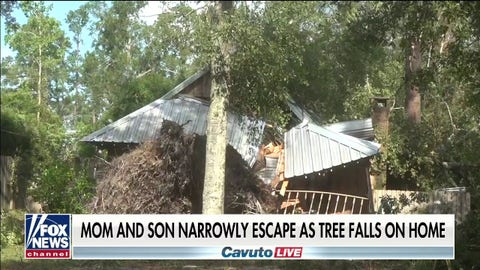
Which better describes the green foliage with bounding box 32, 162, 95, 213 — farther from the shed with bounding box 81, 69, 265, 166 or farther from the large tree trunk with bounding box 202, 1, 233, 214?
the large tree trunk with bounding box 202, 1, 233, 214

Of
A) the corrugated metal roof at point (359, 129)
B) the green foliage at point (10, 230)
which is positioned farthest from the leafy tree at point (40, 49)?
the green foliage at point (10, 230)

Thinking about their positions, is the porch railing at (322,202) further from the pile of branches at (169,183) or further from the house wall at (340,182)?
the pile of branches at (169,183)

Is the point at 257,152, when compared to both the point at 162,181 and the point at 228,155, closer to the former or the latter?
the point at 228,155

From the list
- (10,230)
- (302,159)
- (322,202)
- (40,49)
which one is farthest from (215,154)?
(40,49)

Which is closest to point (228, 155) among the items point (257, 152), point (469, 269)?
point (257, 152)

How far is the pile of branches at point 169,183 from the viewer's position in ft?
44.4

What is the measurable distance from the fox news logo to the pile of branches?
477 centimetres

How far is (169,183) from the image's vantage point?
45.8 feet

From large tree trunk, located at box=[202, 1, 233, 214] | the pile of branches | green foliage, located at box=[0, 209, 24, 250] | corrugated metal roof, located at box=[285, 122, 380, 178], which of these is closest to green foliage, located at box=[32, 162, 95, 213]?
green foliage, located at box=[0, 209, 24, 250]

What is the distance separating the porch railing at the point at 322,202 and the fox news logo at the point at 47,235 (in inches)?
311

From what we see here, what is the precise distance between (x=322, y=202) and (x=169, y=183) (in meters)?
4.52

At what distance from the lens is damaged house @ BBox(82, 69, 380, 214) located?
A: 15914 mm

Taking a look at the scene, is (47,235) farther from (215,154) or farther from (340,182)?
(340,182)

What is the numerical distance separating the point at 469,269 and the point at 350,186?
8.00 meters
